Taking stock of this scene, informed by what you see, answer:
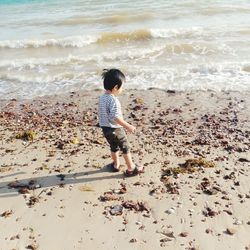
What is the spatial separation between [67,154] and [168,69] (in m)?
5.54

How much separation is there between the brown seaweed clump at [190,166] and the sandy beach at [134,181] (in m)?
0.01

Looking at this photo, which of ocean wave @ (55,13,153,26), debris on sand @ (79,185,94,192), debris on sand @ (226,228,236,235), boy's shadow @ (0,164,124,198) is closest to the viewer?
debris on sand @ (226,228,236,235)

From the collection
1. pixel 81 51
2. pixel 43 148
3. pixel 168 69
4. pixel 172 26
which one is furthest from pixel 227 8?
pixel 43 148

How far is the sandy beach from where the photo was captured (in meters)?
4.78

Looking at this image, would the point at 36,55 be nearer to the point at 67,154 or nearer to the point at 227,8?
the point at 67,154

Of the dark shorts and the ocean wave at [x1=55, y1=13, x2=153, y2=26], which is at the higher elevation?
the dark shorts

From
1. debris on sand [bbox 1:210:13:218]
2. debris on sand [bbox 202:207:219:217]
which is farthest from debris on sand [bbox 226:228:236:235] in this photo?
debris on sand [bbox 1:210:13:218]

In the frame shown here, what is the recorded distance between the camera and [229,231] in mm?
4762

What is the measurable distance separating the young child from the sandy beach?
7.2 inches

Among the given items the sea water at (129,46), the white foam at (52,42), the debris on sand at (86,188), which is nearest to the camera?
the debris on sand at (86,188)

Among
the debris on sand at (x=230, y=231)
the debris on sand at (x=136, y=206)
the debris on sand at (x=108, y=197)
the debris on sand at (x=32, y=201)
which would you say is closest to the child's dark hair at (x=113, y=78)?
the debris on sand at (x=108, y=197)

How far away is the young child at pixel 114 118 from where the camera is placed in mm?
5617

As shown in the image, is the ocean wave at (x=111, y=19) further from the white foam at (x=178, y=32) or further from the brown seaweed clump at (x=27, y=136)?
the brown seaweed clump at (x=27, y=136)

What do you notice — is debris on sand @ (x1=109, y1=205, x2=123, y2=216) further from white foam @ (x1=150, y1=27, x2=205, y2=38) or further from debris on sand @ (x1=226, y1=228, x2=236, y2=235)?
white foam @ (x1=150, y1=27, x2=205, y2=38)
